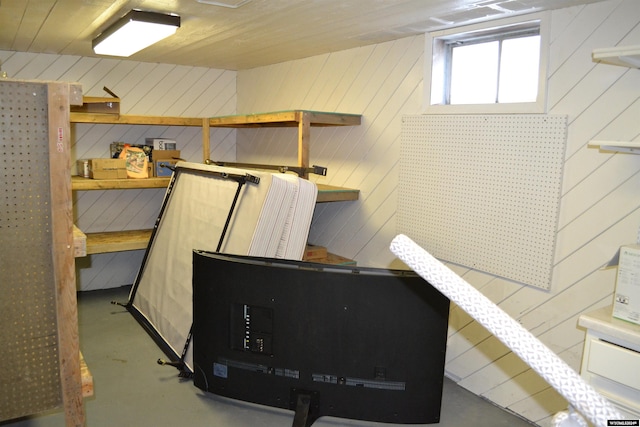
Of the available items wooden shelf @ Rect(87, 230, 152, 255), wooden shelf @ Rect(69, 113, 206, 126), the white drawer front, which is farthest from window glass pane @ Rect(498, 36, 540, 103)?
wooden shelf @ Rect(87, 230, 152, 255)

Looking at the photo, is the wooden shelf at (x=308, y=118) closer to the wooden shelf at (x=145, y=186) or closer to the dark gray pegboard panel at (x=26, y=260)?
the wooden shelf at (x=145, y=186)

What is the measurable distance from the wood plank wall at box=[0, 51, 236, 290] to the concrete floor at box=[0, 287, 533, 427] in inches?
59.8

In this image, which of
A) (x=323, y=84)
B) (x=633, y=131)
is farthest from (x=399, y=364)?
(x=323, y=84)

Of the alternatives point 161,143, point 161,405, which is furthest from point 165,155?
point 161,405

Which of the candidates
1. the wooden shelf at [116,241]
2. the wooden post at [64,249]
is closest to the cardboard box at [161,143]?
the wooden shelf at [116,241]

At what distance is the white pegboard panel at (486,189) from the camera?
2.59 metres

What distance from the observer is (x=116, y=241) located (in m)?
4.45

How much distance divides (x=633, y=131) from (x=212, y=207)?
2583 mm

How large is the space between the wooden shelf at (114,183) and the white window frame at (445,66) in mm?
2581

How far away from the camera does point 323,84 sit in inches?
163

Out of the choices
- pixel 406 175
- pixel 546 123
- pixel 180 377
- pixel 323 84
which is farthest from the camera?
pixel 323 84

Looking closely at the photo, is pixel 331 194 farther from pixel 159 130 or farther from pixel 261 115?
pixel 159 130

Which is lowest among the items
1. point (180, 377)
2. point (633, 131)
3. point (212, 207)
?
point (180, 377)

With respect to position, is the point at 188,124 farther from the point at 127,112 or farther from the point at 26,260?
the point at 26,260
